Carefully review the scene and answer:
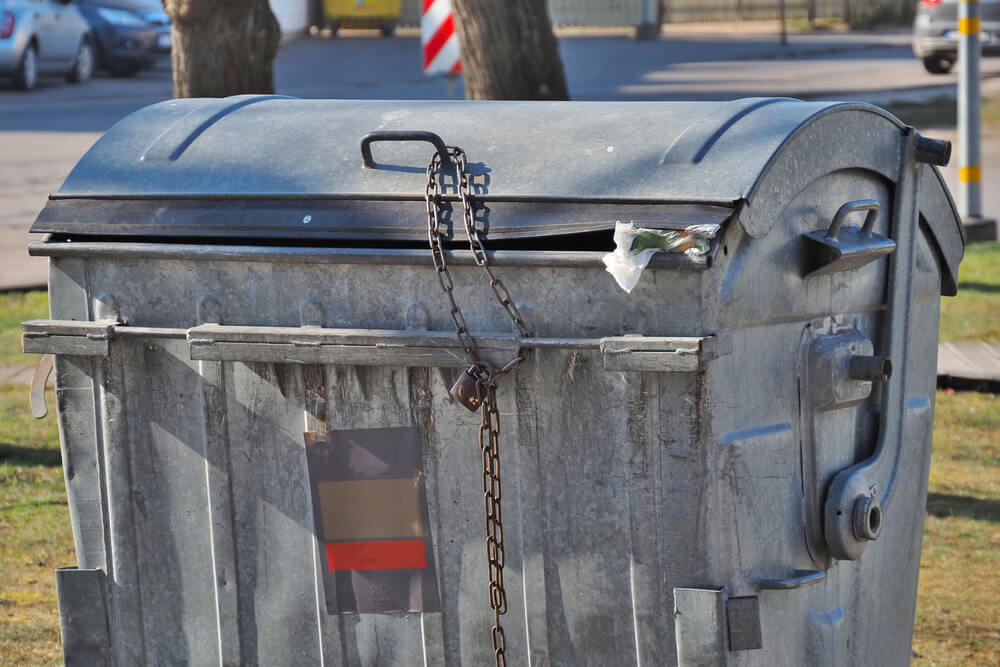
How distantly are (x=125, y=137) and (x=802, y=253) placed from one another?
1.52m

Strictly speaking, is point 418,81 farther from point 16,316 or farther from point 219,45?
point 219,45

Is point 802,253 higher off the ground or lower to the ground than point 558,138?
lower

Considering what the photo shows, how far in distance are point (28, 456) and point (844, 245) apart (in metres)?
4.41

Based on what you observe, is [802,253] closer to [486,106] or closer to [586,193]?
[586,193]

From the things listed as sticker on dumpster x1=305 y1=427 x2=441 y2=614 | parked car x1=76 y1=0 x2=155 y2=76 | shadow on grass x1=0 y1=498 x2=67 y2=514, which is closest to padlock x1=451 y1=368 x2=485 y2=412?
sticker on dumpster x1=305 y1=427 x2=441 y2=614

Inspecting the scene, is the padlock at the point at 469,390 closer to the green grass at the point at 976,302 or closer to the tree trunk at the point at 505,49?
the green grass at the point at 976,302

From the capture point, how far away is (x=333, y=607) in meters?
3.01

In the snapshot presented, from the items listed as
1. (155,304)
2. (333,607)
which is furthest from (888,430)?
(155,304)

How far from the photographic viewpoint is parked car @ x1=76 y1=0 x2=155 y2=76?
2227 centimetres

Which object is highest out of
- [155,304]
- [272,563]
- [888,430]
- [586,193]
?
[586,193]

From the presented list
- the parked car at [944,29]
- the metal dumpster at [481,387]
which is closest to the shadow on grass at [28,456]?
the metal dumpster at [481,387]

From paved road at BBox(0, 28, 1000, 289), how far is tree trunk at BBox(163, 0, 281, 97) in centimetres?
343

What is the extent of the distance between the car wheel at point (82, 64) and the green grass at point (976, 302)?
15.1 metres

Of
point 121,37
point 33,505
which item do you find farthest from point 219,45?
point 121,37
